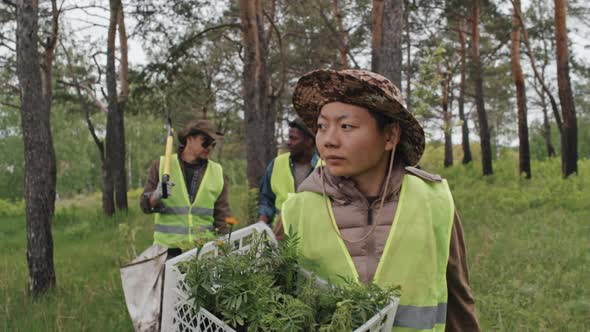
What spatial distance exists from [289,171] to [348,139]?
9.68 ft

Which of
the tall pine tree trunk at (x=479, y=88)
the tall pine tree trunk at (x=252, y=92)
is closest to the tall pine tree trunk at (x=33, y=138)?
the tall pine tree trunk at (x=252, y=92)

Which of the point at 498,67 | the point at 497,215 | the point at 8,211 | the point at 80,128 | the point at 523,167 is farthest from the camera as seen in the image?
the point at 80,128

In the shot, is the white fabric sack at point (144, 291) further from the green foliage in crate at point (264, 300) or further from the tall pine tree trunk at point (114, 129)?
the tall pine tree trunk at point (114, 129)

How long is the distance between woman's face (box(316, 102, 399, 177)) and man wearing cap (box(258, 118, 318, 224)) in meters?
2.78

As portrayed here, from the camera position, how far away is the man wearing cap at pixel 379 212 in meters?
1.78

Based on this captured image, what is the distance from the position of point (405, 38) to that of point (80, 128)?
4285 centimetres

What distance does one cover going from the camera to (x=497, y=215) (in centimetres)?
1062

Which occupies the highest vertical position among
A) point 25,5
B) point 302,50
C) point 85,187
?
point 302,50

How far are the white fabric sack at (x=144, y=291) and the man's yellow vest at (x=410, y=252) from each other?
49 centimetres

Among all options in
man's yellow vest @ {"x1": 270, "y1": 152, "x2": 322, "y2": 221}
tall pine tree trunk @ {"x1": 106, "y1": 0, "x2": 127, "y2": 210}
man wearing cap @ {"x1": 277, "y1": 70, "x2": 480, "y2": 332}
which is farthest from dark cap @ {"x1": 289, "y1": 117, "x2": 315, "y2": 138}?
tall pine tree trunk @ {"x1": 106, "y1": 0, "x2": 127, "y2": 210}

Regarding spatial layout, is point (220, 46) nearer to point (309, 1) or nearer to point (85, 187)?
point (309, 1)

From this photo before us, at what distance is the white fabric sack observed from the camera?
154 cm

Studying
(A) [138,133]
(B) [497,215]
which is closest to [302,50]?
(B) [497,215]

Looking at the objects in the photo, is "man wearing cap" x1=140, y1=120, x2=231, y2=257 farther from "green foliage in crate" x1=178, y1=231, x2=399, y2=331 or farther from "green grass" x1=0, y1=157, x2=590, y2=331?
"green foliage in crate" x1=178, y1=231, x2=399, y2=331
